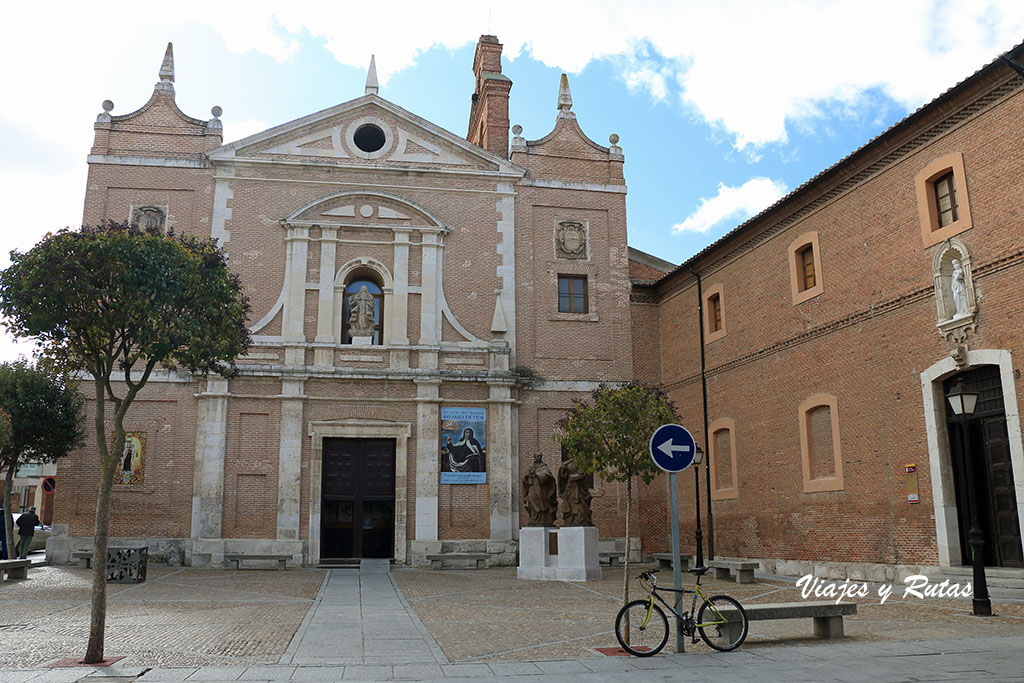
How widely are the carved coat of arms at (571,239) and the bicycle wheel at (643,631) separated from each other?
16.7 meters

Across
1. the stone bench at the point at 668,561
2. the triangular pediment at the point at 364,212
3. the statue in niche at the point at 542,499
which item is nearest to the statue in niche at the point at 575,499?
the statue in niche at the point at 542,499

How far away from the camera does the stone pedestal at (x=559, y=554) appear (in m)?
19.0

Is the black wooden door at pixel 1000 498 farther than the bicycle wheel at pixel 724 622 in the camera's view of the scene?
Yes

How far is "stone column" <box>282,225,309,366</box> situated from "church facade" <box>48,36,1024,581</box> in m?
0.06

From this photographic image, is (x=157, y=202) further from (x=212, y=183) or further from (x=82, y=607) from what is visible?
Result: (x=82, y=607)

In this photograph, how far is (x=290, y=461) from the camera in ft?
75.4

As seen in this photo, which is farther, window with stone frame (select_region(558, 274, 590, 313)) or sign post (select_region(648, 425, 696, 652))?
window with stone frame (select_region(558, 274, 590, 313))

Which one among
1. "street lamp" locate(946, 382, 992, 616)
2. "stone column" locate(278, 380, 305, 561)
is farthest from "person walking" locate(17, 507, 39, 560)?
"street lamp" locate(946, 382, 992, 616)

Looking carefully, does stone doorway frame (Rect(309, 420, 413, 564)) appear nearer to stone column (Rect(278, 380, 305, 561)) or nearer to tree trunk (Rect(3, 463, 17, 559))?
stone column (Rect(278, 380, 305, 561))

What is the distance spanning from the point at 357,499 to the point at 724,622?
15.5 m

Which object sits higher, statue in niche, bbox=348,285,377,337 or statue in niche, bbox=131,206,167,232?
statue in niche, bbox=131,206,167,232

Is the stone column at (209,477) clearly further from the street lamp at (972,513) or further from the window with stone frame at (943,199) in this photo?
the street lamp at (972,513)

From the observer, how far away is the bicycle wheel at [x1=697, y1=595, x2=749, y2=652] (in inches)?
375

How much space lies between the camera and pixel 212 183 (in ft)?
80.8
